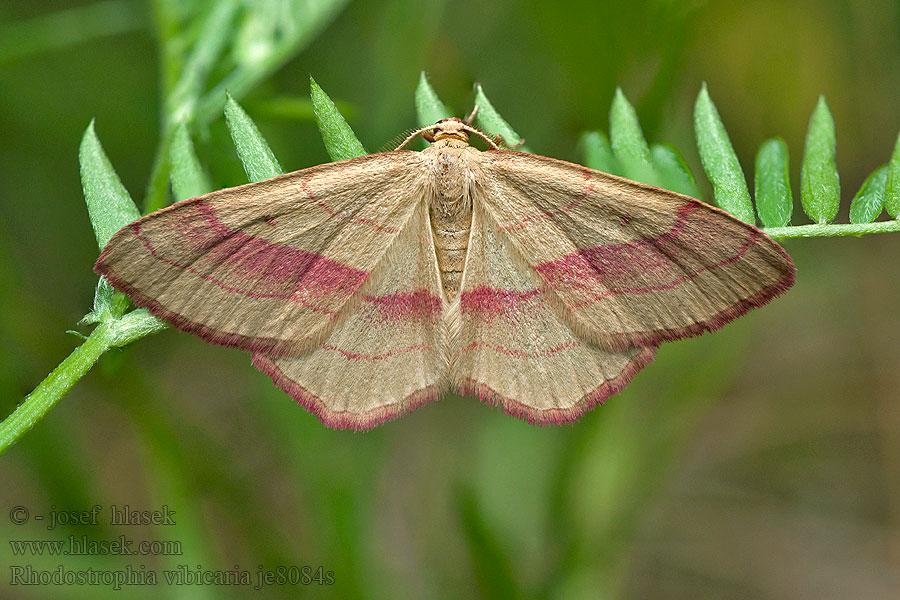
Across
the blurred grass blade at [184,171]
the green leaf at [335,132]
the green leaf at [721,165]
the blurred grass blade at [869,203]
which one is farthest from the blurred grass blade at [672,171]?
the blurred grass blade at [184,171]

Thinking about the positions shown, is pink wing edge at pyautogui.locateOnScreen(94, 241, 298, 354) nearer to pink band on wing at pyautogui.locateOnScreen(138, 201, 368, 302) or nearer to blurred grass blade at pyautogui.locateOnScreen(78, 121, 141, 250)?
pink band on wing at pyautogui.locateOnScreen(138, 201, 368, 302)

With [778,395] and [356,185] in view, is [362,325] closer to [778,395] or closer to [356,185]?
[356,185]

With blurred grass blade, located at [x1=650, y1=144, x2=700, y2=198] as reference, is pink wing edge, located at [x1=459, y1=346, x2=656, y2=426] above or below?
below

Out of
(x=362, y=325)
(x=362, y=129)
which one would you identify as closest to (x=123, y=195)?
(x=362, y=325)

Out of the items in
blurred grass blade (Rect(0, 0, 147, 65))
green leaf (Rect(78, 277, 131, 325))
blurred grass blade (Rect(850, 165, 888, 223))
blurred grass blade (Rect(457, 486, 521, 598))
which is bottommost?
blurred grass blade (Rect(457, 486, 521, 598))

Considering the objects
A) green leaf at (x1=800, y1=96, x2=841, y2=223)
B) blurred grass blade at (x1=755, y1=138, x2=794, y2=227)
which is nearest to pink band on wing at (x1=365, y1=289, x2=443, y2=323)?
blurred grass blade at (x1=755, y1=138, x2=794, y2=227)

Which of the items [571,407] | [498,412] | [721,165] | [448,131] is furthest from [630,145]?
[498,412]

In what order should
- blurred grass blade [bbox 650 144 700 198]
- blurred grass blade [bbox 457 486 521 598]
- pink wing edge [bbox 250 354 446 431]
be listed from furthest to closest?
blurred grass blade [bbox 457 486 521 598] < blurred grass blade [bbox 650 144 700 198] < pink wing edge [bbox 250 354 446 431]

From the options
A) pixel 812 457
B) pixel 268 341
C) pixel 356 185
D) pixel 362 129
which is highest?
pixel 362 129
